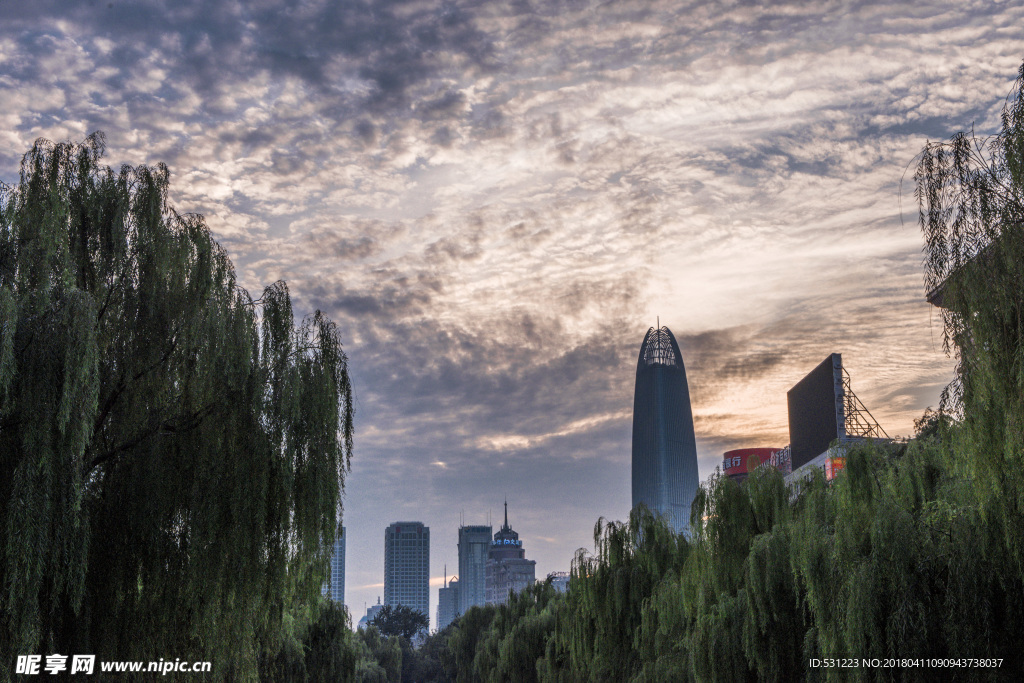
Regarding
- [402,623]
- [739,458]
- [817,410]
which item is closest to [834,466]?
[817,410]

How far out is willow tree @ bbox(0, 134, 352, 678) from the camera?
1081 centimetres

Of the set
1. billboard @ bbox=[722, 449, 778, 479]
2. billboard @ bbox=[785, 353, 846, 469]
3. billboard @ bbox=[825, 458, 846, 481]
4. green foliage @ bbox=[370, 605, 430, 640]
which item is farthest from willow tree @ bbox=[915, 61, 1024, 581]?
green foliage @ bbox=[370, 605, 430, 640]

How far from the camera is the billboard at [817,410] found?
214ft

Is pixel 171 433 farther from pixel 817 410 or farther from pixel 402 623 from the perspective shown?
pixel 402 623

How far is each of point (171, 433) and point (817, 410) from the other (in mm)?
65214

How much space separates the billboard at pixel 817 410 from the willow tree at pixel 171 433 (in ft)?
185

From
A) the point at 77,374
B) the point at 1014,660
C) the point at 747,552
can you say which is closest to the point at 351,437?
the point at 77,374

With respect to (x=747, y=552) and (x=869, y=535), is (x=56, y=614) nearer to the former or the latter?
(x=869, y=535)

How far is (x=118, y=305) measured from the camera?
11547 mm

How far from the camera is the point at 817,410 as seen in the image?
69.1 metres

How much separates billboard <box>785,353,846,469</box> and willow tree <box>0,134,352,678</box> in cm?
5646

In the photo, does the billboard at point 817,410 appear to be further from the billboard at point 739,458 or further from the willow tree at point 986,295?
the willow tree at point 986,295

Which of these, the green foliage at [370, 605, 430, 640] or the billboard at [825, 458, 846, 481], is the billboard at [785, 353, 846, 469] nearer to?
the billboard at [825, 458, 846, 481]

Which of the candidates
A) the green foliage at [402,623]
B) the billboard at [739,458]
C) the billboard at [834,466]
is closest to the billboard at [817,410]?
the billboard at [834,466]
